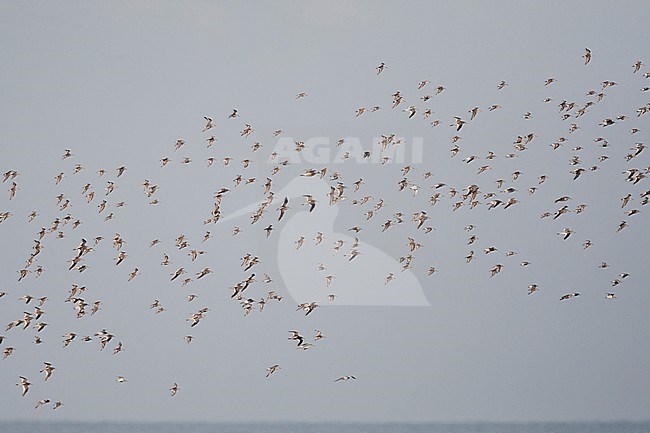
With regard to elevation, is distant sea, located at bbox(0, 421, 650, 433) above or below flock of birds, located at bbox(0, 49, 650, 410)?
below

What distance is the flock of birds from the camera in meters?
10.1

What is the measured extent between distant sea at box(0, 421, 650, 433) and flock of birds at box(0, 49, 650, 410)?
0.33m

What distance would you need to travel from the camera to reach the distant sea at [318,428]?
10102 millimetres

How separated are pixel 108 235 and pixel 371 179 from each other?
2.50m

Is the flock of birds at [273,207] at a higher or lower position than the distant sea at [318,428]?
higher

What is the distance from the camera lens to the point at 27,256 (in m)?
10.1

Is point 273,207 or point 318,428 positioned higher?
point 273,207

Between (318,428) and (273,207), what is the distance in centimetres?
212

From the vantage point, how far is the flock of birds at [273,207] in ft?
33.0

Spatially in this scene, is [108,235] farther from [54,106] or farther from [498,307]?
[498,307]

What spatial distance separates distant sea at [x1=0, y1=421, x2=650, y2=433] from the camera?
33.1 ft

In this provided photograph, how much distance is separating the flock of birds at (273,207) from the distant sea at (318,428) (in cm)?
33

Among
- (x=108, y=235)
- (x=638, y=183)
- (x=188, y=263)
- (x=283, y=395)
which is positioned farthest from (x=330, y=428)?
(x=638, y=183)

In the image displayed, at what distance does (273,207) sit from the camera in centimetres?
1015
